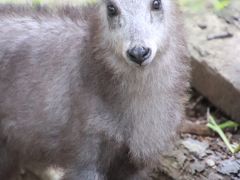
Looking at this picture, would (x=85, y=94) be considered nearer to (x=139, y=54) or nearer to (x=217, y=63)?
(x=139, y=54)

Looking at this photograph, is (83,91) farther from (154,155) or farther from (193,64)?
(193,64)

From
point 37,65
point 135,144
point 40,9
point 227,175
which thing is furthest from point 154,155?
point 40,9

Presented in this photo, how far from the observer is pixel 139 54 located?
4.26 meters

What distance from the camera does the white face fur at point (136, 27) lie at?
14.2 ft

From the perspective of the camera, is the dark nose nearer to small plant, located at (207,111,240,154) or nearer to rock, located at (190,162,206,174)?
rock, located at (190,162,206,174)

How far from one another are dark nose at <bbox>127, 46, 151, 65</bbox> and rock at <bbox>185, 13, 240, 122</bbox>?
165cm

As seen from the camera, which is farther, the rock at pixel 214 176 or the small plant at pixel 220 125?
the small plant at pixel 220 125

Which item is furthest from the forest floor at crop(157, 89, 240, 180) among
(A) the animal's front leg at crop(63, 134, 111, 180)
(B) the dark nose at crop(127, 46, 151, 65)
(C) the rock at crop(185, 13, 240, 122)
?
(B) the dark nose at crop(127, 46, 151, 65)

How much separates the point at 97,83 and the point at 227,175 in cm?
109

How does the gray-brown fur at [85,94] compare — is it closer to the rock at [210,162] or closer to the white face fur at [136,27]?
the white face fur at [136,27]

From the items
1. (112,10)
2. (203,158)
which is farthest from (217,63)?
(112,10)

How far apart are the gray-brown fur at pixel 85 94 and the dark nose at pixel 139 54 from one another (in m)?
0.14

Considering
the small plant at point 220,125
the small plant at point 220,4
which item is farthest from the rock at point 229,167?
the small plant at point 220,4

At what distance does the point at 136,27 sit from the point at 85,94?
2.05 ft
